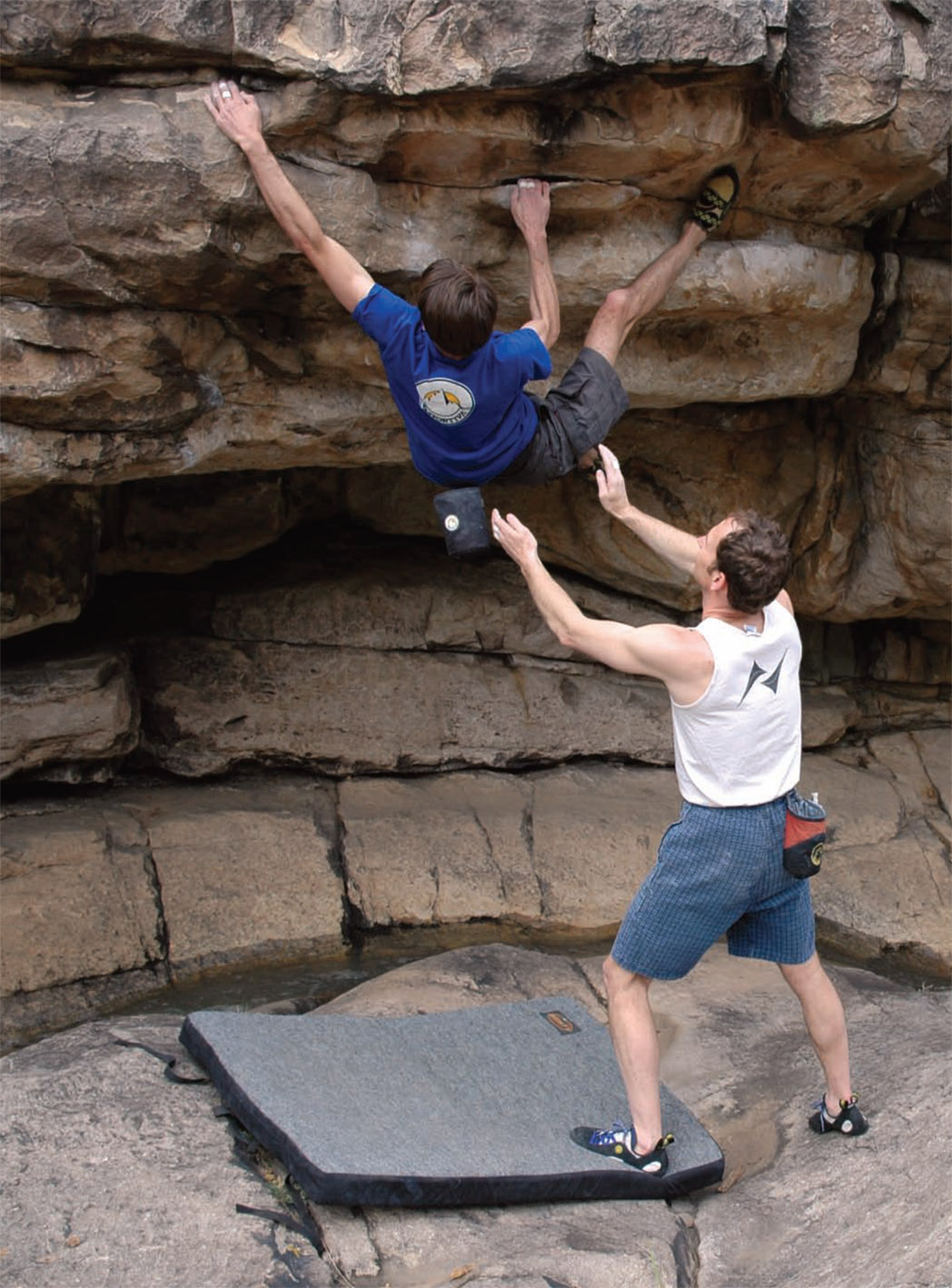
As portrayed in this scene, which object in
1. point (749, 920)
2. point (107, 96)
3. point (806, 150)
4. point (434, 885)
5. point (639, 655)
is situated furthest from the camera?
point (434, 885)

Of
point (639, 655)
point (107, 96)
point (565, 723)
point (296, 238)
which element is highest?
point (107, 96)

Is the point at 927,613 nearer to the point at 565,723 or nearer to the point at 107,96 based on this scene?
the point at 565,723

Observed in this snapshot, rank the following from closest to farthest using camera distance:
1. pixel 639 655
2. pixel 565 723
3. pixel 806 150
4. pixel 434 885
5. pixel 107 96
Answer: pixel 639 655 < pixel 107 96 < pixel 806 150 < pixel 434 885 < pixel 565 723

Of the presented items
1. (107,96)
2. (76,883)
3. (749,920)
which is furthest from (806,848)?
(76,883)

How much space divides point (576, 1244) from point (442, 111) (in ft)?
10.5

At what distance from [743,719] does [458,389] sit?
4.34ft

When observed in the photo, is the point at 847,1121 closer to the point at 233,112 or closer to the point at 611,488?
the point at 611,488

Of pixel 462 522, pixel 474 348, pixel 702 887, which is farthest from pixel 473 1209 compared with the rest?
pixel 474 348

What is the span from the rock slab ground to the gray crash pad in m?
0.08

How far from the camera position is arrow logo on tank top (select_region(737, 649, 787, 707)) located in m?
3.43

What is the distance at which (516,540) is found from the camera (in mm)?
3564

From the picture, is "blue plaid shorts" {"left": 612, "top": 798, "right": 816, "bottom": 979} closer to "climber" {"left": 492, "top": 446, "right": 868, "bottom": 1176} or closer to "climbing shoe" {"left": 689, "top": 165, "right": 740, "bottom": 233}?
"climber" {"left": 492, "top": 446, "right": 868, "bottom": 1176}

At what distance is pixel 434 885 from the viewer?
6371 millimetres

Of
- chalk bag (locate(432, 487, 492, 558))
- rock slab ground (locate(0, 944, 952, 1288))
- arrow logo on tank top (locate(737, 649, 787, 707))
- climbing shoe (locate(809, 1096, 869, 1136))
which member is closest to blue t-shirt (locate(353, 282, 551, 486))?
chalk bag (locate(432, 487, 492, 558))
